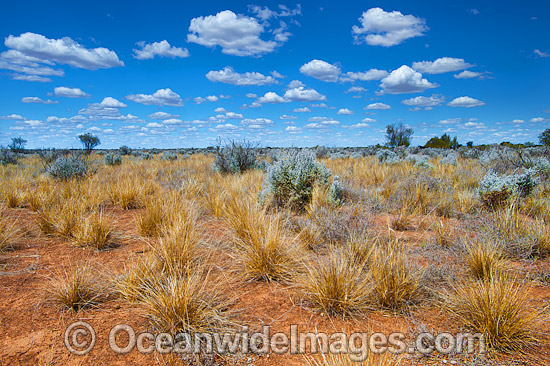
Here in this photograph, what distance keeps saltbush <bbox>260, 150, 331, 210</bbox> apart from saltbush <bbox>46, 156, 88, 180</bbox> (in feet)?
22.6

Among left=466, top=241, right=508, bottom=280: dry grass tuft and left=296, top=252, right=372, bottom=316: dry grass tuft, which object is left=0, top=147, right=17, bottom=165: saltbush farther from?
left=466, top=241, right=508, bottom=280: dry grass tuft

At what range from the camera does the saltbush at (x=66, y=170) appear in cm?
952

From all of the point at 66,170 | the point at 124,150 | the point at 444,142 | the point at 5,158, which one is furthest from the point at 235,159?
the point at 444,142

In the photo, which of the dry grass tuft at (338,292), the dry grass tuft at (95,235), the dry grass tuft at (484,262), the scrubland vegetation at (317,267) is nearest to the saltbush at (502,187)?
the scrubland vegetation at (317,267)

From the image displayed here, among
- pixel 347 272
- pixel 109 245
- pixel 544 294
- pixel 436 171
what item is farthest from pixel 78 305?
pixel 436 171

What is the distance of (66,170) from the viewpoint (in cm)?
959

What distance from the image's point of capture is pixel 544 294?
9.95 feet

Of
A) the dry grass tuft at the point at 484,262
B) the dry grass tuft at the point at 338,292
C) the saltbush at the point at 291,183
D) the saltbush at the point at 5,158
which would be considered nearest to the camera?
the dry grass tuft at the point at 338,292

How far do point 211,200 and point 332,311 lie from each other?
4150 millimetres

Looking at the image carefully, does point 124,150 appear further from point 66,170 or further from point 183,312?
point 183,312
